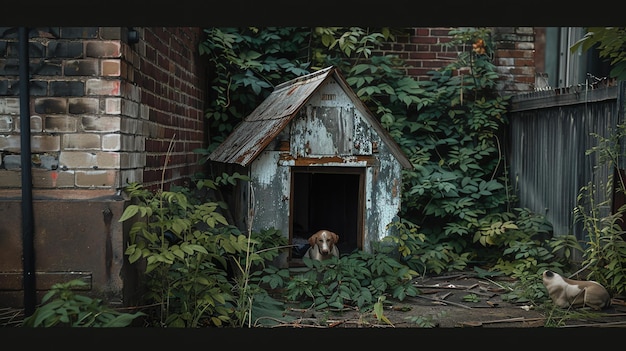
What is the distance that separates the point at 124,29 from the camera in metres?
3.45

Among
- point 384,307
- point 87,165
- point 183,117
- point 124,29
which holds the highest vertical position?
point 124,29

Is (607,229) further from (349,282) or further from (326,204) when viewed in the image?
(326,204)

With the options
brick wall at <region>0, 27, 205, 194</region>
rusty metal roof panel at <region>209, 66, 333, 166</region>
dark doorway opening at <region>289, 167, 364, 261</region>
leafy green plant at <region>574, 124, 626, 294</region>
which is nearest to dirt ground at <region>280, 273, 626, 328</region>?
leafy green plant at <region>574, 124, 626, 294</region>

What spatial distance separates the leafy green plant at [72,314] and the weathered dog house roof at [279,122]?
202cm

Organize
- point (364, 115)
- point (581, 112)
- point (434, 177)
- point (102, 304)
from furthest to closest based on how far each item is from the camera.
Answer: point (434, 177)
point (581, 112)
point (364, 115)
point (102, 304)

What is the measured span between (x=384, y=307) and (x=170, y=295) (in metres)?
1.83

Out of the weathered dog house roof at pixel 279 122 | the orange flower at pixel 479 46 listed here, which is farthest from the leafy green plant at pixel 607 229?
the orange flower at pixel 479 46

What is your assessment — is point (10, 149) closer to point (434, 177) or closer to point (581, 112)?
point (434, 177)

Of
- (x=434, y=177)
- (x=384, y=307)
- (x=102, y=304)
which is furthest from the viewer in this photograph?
(x=434, y=177)

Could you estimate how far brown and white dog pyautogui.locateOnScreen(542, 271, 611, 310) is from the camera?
4.48 m

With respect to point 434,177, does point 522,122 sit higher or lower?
higher

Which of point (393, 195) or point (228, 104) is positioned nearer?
point (393, 195)

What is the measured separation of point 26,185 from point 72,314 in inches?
33.2

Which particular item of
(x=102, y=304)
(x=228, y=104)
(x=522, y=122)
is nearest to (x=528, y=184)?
(x=522, y=122)
